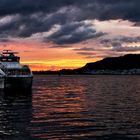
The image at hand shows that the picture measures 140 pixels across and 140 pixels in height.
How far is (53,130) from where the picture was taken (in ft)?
99.6

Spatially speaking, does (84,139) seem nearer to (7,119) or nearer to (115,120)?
(115,120)

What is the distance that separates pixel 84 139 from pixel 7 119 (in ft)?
41.8

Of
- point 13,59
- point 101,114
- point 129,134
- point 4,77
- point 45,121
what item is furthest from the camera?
point 13,59

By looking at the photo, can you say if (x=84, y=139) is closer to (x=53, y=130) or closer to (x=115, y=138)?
(x=115, y=138)

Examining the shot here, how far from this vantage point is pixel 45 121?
35812 mm

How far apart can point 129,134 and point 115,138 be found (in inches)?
72.6

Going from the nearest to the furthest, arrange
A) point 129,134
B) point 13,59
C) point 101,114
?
point 129,134
point 101,114
point 13,59

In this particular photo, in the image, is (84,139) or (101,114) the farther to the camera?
(101,114)

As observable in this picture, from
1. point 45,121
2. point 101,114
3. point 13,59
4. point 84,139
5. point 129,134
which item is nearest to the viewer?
point 84,139

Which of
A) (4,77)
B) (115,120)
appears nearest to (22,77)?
(4,77)

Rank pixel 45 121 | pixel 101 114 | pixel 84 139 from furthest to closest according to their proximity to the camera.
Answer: pixel 101 114 → pixel 45 121 → pixel 84 139

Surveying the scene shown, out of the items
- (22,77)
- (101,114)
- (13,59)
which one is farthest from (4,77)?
(101,114)

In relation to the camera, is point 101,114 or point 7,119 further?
point 101,114

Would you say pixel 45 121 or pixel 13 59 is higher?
pixel 13 59
